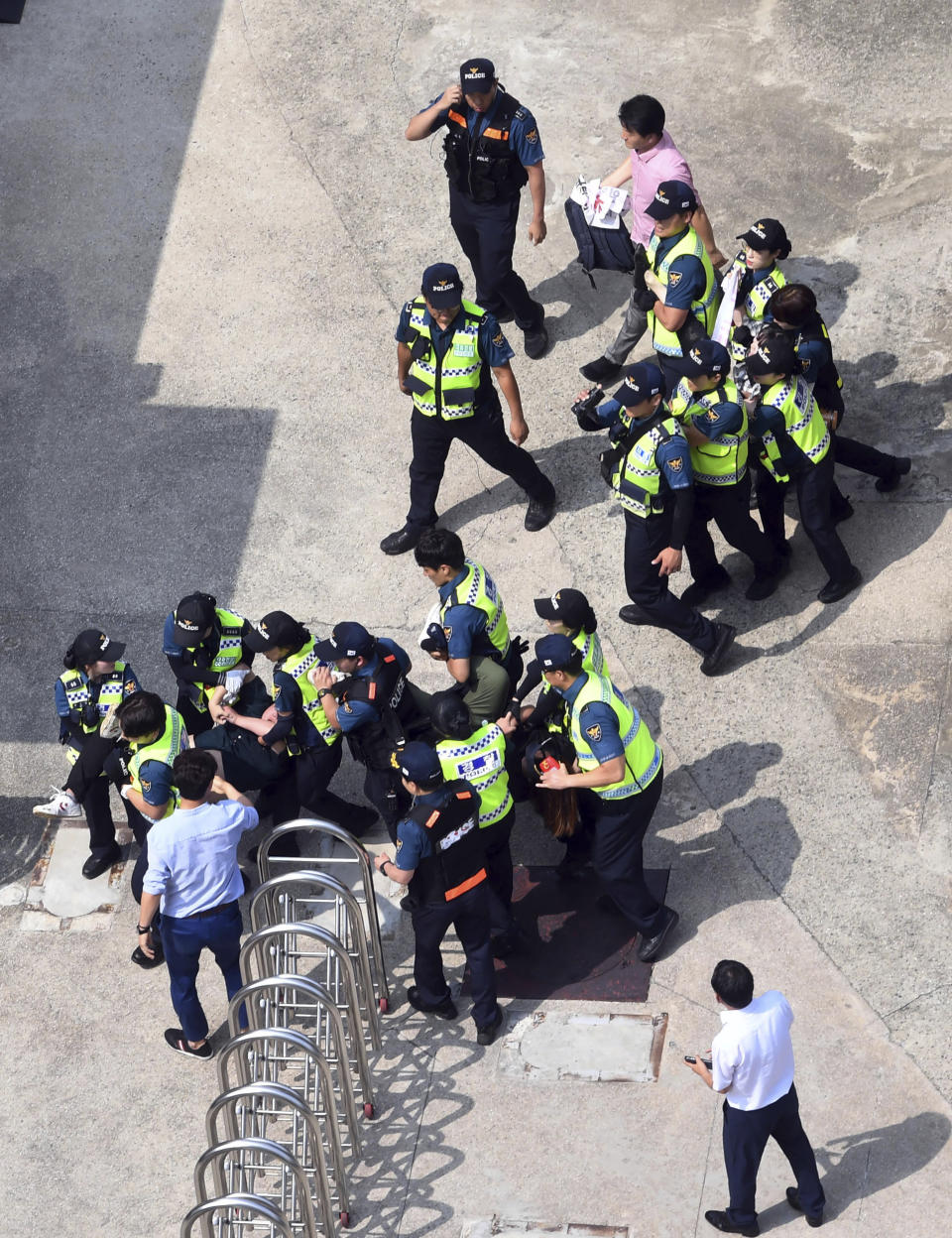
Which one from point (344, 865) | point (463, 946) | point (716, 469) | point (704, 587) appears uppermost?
point (716, 469)

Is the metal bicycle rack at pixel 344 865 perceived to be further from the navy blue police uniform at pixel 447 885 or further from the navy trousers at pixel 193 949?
the navy trousers at pixel 193 949

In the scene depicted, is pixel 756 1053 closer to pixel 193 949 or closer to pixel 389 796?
pixel 389 796

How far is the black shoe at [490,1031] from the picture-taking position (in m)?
7.46

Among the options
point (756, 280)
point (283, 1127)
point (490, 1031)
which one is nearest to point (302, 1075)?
point (283, 1127)

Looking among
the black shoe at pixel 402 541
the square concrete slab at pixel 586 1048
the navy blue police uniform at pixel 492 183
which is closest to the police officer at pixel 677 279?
the navy blue police uniform at pixel 492 183

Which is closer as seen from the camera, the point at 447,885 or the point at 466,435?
the point at 447,885

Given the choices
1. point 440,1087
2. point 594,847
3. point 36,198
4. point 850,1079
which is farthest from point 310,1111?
point 36,198

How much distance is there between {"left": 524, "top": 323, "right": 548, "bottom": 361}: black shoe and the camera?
10.6 meters

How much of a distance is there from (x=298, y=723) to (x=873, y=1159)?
10.5 ft

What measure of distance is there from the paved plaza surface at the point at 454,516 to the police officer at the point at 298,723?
579 millimetres

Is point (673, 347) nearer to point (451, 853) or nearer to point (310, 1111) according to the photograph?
point (451, 853)

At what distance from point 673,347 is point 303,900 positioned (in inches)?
143

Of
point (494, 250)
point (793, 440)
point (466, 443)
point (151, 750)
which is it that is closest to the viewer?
point (151, 750)

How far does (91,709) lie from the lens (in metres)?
8.04
